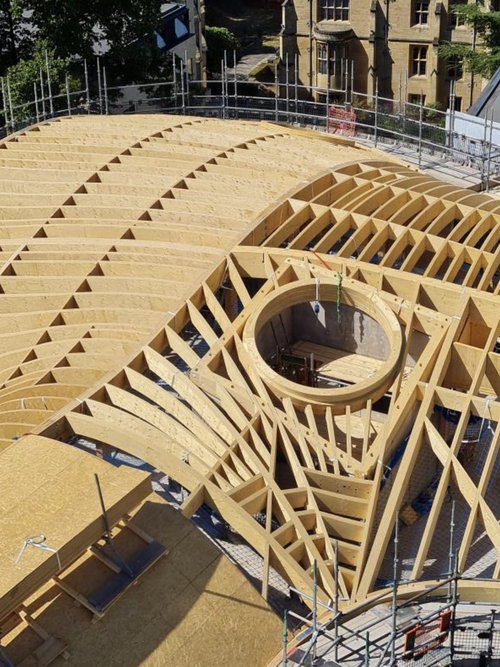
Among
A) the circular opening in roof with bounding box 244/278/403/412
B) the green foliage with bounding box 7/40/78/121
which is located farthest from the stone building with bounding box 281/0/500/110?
the circular opening in roof with bounding box 244/278/403/412

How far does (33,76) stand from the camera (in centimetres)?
5431

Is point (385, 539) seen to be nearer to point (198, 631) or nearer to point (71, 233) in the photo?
point (198, 631)

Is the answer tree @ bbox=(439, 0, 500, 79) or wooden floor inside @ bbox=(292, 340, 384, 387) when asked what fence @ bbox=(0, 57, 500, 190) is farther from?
wooden floor inside @ bbox=(292, 340, 384, 387)

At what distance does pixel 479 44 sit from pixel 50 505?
56348 mm

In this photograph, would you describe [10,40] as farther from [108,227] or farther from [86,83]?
[108,227]

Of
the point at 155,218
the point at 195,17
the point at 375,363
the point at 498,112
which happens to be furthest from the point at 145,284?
the point at 195,17

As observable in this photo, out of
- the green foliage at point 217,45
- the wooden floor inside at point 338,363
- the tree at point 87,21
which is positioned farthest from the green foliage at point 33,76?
the wooden floor inside at point 338,363

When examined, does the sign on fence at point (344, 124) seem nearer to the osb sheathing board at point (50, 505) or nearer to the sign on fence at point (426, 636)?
the osb sheathing board at point (50, 505)

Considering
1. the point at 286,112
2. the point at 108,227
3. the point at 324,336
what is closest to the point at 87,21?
the point at 286,112

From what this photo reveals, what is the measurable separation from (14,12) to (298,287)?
3408 cm

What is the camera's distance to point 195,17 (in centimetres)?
7325

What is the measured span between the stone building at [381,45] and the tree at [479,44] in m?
1.02

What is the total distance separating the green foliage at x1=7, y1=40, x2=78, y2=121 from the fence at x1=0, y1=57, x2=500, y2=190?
0.26 metres

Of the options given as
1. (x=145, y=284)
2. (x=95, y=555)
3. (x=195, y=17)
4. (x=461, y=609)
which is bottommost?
(x=461, y=609)
